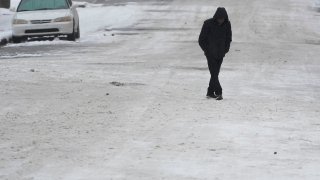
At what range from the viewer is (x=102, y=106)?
12242 mm

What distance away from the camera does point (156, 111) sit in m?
11.8

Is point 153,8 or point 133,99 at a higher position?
point 133,99

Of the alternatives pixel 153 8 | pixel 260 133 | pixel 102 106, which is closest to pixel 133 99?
pixel 102 106

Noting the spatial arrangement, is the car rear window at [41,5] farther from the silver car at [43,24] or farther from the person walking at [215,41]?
the person walking at [215,41]

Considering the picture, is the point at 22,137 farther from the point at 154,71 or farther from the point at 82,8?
the point at 82,8

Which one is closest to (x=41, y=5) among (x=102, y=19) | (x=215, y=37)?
(x=102, y=19)

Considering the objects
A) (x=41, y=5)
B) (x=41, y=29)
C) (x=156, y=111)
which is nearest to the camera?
(x=156, y=111)

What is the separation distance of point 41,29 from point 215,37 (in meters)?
12.0

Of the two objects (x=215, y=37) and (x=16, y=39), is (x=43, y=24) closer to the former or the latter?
(x=16, y=39)

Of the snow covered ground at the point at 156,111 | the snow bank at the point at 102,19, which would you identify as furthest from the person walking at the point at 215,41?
the snow bank at the point at 102,19

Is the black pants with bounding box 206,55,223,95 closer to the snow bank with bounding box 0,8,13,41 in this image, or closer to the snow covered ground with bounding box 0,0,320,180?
the snow covered ground with bounding box 0,0,320,180

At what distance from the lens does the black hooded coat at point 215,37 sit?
13133 millimetres

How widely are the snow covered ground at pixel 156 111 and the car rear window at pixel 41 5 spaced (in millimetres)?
1483

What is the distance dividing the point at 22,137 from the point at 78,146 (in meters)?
0.92
